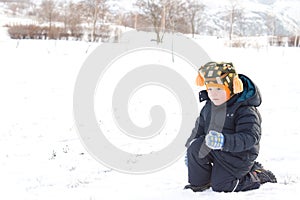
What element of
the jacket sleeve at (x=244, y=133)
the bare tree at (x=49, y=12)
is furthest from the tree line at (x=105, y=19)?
the jacket sleeve at (x=244, y=133)

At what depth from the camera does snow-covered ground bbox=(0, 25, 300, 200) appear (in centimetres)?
323

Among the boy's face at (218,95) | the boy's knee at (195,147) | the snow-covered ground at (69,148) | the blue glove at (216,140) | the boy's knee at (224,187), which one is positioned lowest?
the snow-covered ground at (69,148)

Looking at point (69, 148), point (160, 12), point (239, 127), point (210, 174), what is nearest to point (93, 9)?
point (160, 12)

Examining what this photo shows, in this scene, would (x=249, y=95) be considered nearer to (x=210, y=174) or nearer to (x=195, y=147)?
(x=195, y=147)

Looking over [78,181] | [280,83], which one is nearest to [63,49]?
[280,83]

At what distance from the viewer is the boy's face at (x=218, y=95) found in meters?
2.82

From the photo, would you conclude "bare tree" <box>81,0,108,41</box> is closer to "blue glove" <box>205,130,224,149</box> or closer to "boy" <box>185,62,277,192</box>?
"boy" <box>185,62,277,192</box>

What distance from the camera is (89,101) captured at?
9305 millimetres

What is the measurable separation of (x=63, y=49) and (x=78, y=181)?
15.8 metres

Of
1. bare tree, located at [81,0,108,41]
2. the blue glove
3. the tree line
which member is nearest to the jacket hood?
the blue glove

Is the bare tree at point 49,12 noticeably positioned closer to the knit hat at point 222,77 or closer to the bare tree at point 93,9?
the bare tree at point 93,9

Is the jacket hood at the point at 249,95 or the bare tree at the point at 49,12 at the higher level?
the bare tree at the point at 49,12

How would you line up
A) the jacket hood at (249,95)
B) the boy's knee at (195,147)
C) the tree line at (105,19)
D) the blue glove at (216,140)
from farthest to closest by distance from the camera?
1. the tree line at (105,19)
2. the boy's knee at (195,147)
3. the jacket hood at (249,95)
4. the blue glove at (216,140)

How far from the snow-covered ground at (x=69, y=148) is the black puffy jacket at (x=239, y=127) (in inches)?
9.9
